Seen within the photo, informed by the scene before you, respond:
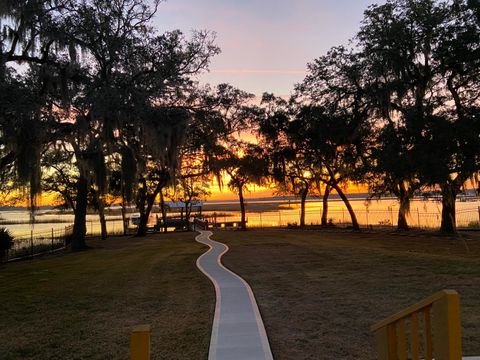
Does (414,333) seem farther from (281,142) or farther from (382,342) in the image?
(281,142)

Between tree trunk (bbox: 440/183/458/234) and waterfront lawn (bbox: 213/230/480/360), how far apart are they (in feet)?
15.1

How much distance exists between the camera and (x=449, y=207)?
24078 mm

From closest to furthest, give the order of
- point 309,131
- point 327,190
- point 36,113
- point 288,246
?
point 36,113
point 288,246
point 309,131
point 327,190

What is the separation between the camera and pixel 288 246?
1995 centimetres

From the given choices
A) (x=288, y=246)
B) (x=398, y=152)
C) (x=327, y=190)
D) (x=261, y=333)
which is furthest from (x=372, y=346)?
(x=327, y=190)

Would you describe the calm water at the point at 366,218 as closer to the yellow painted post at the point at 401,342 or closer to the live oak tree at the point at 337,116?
the live oak tree at the point at 337,116

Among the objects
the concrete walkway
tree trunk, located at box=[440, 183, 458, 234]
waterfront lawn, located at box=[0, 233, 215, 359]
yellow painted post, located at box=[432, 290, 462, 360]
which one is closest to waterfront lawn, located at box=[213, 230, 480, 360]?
the concrete walkway

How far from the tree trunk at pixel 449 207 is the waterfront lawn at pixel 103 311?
14.1 m

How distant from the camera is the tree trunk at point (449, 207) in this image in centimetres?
2175

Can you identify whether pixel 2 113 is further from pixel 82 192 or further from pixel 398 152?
pixel 398 152

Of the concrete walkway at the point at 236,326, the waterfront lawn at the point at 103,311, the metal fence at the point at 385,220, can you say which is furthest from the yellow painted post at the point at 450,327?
the metal fence at the point at 385,220

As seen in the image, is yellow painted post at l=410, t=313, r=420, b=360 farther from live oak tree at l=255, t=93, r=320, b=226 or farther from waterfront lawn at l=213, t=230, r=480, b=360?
live oak tree at l=255, t=93, r=320, b=226

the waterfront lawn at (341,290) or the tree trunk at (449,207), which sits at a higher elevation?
the tree trunk at (449,207)

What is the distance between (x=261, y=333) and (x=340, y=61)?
2425 centimetres
